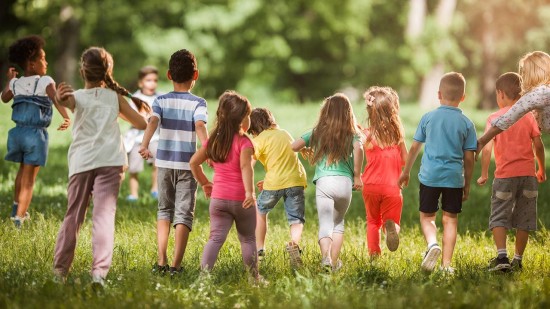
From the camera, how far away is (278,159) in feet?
23.3

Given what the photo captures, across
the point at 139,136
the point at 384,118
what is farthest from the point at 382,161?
the point at 139,136

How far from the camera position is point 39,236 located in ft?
24.1

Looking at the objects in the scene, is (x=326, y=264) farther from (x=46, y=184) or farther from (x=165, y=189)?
(x=46, y=184)

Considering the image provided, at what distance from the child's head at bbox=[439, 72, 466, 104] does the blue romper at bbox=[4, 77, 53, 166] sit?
432cm

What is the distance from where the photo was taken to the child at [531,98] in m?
6.57

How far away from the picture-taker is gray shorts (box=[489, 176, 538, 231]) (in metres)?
6.95

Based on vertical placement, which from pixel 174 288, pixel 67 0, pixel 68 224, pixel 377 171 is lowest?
pixel 174 288

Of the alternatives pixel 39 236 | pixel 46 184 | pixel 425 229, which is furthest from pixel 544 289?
pixel 46 184

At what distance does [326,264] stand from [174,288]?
5.03ft

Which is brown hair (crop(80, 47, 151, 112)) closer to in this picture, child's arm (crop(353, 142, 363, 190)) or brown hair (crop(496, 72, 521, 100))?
child's arm (crop(353, 142, 363, 190))

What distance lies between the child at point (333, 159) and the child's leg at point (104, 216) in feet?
5.70

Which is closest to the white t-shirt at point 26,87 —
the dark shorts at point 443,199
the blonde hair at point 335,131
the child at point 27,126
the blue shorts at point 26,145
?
the child at point 27,126

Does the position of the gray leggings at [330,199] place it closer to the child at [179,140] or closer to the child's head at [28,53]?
the child at [179,140]

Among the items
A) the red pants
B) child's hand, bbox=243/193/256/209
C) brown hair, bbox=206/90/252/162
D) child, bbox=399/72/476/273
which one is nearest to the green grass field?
the red pants
